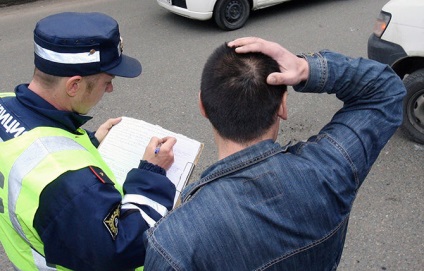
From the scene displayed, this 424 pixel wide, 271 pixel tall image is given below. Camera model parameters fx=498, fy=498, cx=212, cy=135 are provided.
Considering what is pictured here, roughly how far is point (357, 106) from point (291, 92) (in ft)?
12.2

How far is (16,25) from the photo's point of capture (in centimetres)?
764

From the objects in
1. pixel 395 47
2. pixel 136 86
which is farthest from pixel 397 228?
pixel 136 86

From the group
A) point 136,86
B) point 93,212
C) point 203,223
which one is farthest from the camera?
point 136,86

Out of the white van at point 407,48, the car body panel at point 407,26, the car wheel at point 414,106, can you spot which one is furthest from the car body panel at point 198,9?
the car wheel at point 414,106

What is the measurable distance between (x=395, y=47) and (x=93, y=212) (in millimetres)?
3387

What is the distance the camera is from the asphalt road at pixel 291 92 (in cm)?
345

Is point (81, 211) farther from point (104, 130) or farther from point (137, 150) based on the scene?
point (104, 130)

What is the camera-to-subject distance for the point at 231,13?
700 cm

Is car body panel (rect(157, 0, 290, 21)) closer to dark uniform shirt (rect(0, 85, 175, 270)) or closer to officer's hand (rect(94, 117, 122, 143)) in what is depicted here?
officer's hand (rect(94, 117, 122, 143))

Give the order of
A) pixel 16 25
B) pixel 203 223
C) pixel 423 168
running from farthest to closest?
pixel 16 25
pixel 423 168
pixel 203 223

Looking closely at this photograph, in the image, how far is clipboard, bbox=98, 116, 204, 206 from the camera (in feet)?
6.57

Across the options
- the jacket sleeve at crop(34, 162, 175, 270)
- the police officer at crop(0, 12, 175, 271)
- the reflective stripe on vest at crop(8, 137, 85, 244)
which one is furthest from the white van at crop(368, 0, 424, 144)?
the reflective stripe on vest at crop(8, 137, 85, 244)

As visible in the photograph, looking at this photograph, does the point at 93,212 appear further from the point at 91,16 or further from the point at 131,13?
the point at 131,13

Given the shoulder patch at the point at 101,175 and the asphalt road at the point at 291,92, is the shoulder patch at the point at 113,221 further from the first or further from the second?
the asphalt road at the point at 291,92
